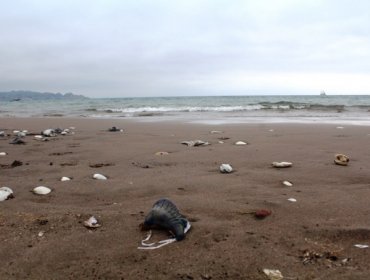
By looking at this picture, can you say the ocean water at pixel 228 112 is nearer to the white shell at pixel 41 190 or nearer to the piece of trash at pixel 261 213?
the white shell at pixel 41 190

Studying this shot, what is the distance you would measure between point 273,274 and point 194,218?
0.97 meters

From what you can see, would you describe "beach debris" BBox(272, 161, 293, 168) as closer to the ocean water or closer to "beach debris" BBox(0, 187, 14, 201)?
"beach debris" BBox(0, 187, 14, 201)

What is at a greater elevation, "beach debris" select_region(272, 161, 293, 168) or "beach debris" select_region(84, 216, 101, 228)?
"beach debris" select_region(272, 161, 293, 168)

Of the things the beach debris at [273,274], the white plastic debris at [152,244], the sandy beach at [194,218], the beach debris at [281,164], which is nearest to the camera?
the beach debris at [273,274]

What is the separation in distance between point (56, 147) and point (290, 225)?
546cm

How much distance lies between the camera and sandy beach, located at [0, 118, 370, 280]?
232 cm

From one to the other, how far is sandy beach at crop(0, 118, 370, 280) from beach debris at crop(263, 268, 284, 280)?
30mm

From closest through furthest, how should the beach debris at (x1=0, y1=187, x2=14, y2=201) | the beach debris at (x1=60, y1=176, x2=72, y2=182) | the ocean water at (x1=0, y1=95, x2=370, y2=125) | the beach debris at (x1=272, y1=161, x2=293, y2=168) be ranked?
the beach debris at (x1=0, y1=187, x2=14, y2=201) < the beach debris at (x1=60, y1=176, x2=72, y2=182) < the beach debris at (x1=272, y1=161, x2=293, y2=168) < the ocean water at (x1=0, y1=95, x2=370, y2=125)

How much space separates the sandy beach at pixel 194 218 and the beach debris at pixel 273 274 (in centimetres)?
3

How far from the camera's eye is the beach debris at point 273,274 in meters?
2.19

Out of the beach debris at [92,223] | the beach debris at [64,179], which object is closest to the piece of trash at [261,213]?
the beach debris at [92,223]

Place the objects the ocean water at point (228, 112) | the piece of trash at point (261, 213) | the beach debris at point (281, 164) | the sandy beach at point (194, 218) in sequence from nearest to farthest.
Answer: the sandy beach at point (194, 218) → the piece of trash at point (261, 213) → the beach debris at point (281, 164) → the ocean water at point (228, 112)

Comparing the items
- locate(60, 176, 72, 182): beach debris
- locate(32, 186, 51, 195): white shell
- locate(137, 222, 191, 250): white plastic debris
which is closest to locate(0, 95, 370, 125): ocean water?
locate(60, 176, 72, 182): beach debris

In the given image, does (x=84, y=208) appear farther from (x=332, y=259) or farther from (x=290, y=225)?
(x=332, y=259)
